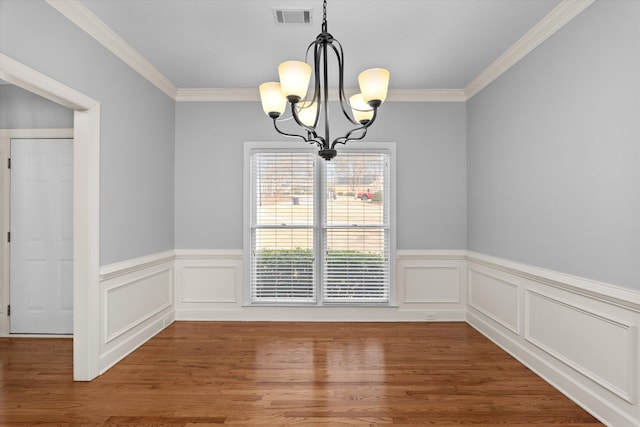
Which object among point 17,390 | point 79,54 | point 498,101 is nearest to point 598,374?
point 498,101

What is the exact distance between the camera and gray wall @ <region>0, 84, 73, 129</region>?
3.84 metres

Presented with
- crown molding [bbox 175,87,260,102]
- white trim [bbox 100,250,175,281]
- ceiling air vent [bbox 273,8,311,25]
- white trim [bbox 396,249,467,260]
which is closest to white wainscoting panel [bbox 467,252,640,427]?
white trim [bbox 396,249,467,260]

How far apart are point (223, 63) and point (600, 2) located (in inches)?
123

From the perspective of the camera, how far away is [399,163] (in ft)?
14.9

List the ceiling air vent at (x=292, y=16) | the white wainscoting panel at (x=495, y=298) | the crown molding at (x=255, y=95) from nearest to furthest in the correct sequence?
1. the ceiling air vent at (x=292, y=16)
2. the white wainscoting panel at (x=495, y=298)
3. the crown molding at (x=255, y=95)

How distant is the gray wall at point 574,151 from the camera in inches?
86.4

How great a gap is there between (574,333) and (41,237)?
499 centimetres

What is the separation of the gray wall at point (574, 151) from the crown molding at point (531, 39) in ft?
0.20

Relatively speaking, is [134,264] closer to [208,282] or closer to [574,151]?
[208,282]

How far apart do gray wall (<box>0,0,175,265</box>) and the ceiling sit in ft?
0.82

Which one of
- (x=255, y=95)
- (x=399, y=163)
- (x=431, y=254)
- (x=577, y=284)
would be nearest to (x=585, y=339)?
(x=577, y=284)

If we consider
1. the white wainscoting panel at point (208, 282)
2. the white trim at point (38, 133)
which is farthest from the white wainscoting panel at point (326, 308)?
the white trim at point (38, 133)

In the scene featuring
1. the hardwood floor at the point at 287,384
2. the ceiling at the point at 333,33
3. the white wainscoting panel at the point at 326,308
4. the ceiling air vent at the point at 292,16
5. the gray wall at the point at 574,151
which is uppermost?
the ceiling at the point at 333,33

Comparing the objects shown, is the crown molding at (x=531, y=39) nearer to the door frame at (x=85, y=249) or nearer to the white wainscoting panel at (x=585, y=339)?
the white wainscoting panel at (x=585, y=339)
